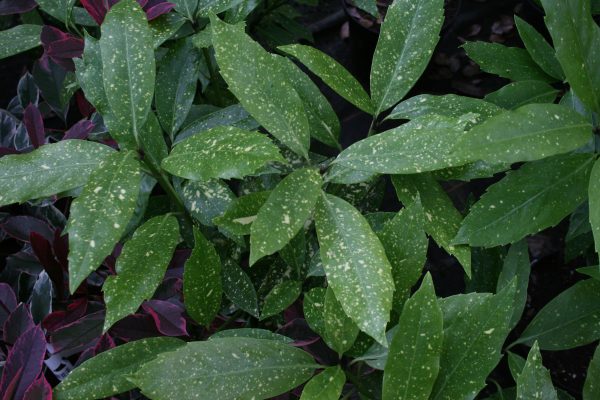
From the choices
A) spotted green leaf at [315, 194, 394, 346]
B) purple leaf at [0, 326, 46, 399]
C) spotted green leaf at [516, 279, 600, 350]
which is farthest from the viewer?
spotted green leaf at [516, 279, 600, 350]

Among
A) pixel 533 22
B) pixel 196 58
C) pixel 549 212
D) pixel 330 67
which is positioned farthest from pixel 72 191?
pixel 533 22

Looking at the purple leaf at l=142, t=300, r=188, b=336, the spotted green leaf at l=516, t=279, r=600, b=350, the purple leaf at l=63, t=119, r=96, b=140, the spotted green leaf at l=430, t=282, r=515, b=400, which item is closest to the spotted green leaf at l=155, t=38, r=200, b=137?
the purple leaf at l=63, t=119, r=96, b=140

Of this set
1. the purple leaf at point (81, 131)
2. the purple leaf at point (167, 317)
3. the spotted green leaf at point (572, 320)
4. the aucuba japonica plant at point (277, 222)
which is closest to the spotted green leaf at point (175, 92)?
the aucuba japonica plant at point (277, 222)

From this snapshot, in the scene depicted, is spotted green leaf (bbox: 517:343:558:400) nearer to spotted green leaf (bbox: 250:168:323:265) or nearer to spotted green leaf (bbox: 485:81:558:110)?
spotted green leaf (bbox: 250:168:323:265)

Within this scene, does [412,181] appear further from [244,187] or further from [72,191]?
[72,191]

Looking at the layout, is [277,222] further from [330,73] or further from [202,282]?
[330,73]

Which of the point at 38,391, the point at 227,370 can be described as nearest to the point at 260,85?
the point at 227,370

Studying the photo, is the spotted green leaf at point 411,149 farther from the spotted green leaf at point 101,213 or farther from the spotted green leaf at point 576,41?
the spotted green leaf at point 101,213
